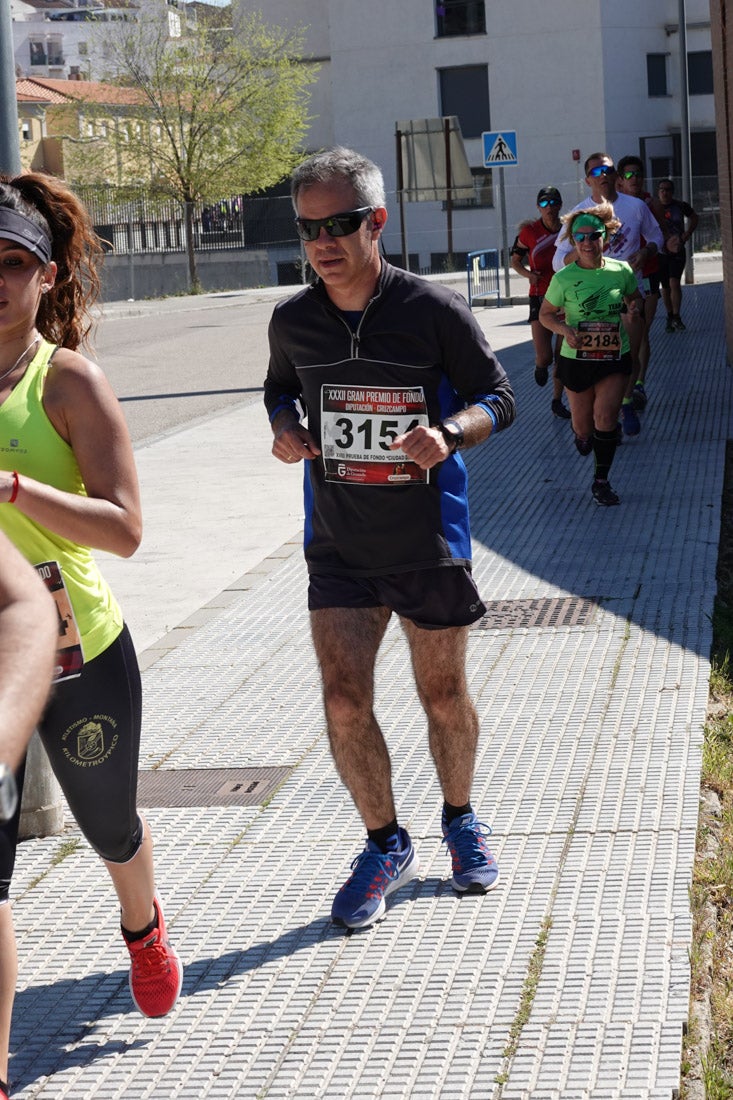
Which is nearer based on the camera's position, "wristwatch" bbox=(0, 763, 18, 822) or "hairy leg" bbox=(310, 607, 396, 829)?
"wristwatch" bbox=(0, 763, 18, 822)

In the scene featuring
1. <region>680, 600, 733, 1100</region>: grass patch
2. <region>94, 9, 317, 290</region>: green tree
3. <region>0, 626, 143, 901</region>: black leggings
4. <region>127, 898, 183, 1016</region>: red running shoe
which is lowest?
<region>680, 600, 733, 1100</region>: grass patch

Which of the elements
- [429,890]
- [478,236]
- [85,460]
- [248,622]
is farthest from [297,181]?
[478,236]

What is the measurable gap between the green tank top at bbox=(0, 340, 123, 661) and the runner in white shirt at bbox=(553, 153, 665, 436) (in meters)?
8.75

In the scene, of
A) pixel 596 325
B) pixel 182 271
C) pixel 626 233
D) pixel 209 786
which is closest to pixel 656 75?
pixel 182 271

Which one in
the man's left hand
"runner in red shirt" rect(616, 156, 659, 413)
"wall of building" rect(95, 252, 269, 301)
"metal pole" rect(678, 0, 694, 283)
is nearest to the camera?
the man's left hand

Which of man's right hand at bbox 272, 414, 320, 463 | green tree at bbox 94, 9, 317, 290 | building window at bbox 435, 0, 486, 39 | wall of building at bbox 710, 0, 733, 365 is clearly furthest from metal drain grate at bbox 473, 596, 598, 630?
building window at bbox 435, 0, 486, 39

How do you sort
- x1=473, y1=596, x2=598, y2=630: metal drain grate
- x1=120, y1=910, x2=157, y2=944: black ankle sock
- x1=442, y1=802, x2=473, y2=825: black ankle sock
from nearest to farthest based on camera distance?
x1=120, y1=910, x2=157, y2=944: black ankle sock → x1=442, y1=802, x2=473, y2=825: black ankle sock → x1=473, y1=596, x2=598, y2=630: metal drain grate

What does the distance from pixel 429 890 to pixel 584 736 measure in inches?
53.9

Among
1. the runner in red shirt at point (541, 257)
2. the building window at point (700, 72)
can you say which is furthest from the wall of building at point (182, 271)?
the runner in red shirt at point (541, 257)

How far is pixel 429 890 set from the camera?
14.7ft

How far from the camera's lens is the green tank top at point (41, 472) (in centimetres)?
331

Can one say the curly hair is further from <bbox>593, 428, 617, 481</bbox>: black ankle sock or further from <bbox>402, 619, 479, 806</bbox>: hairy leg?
<bbox>593, 428, 617, 481</bbox>: black ankle sock

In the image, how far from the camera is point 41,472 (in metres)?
3.34

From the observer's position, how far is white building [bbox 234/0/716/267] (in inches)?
2063
